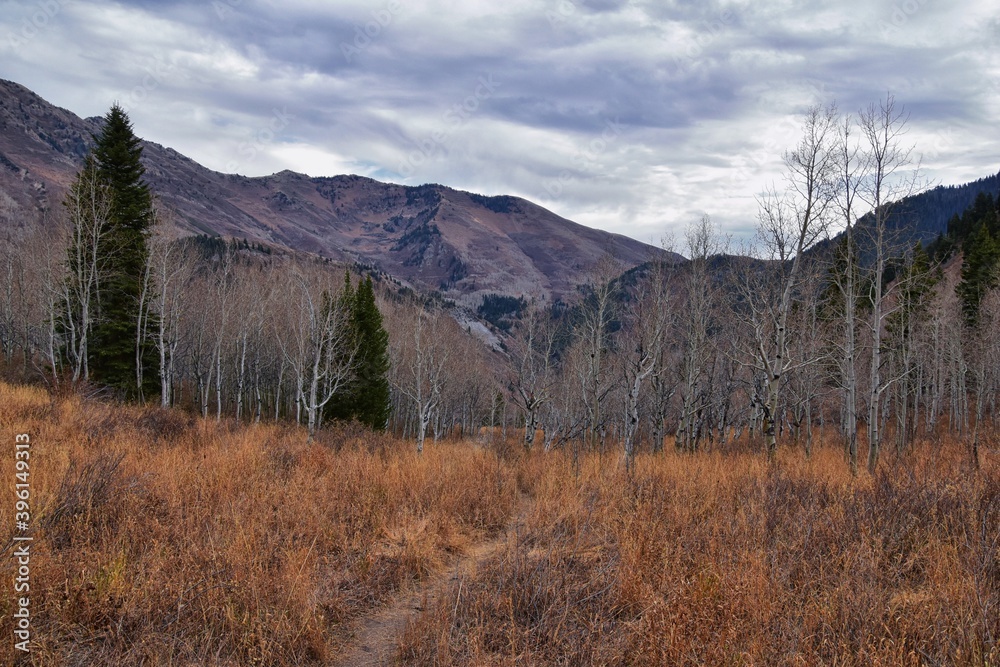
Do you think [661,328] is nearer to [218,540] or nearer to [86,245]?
[218,540]

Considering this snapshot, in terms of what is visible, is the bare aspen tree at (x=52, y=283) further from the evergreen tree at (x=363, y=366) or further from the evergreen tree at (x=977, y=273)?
the evergreen tree at (x=977, y=273)

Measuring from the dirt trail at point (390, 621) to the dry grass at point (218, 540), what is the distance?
0.48 ft

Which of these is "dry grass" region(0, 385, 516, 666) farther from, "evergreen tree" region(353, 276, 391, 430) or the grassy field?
"evergreen tree" region(353, 276, 391, 430)

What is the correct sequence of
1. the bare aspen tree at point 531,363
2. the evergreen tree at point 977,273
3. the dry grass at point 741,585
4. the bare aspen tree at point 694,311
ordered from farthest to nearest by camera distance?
the evergreen tree at point 977,273, the bare aspen tree at point 531,363, the bare aspen tree at point 694,311, the dry grass at point 741,585

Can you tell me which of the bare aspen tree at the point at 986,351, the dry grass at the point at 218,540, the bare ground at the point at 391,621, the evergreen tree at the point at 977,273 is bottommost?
the bare ground at the point at 391,621

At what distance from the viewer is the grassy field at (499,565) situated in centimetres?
357

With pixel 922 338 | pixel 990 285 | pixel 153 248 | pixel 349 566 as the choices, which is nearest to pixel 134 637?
pixel 349 566

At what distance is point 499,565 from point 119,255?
94.2ft

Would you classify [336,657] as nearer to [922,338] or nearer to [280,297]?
[922,338]

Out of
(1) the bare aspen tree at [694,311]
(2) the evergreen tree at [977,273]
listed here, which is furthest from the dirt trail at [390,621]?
(2) the evergreen tree at [977,273]

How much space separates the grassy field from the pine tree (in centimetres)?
2176

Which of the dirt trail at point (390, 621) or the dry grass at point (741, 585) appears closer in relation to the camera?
the dry grass at point (741, 585)

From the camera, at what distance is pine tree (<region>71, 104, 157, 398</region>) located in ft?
81.4

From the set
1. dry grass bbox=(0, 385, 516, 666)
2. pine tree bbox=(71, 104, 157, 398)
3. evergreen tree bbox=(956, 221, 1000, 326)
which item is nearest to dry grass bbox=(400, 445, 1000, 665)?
dry grass bbox=(0, 385, 516, 666)
